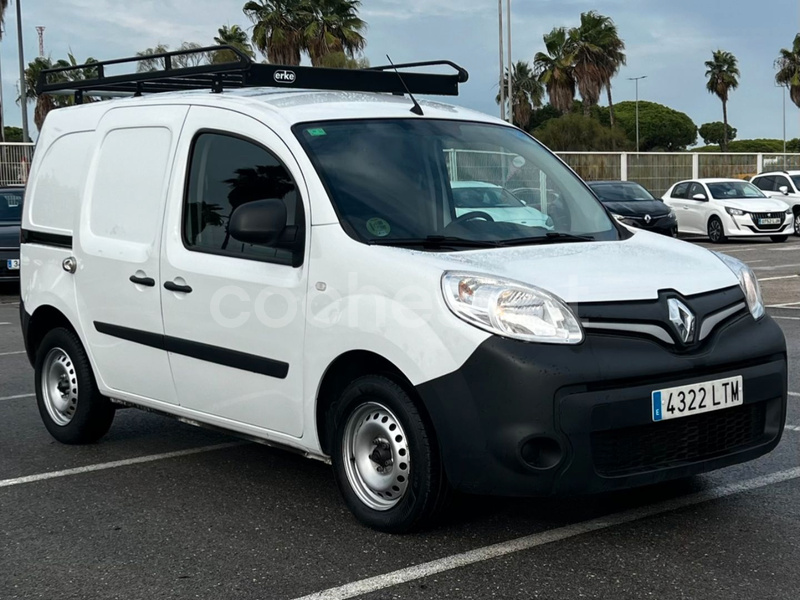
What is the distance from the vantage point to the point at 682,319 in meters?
4.48

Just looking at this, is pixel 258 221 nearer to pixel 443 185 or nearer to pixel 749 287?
pixel 443 185

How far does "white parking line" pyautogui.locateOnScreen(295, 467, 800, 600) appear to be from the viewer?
413cm

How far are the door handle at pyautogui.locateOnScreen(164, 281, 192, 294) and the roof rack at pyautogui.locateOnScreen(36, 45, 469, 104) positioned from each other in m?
1.03

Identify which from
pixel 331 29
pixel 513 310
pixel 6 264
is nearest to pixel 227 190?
pixel 513 310

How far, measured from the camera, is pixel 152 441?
22.1 ft

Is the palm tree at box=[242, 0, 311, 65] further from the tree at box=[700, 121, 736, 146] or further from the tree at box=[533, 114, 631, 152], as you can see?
the tree at box=[700, 121, 736, 146]

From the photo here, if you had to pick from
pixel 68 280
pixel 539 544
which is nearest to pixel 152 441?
pixel 68 280

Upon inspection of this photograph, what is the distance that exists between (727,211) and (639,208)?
224cm

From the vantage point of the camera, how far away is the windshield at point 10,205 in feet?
59.2

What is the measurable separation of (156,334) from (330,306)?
128 centimetres

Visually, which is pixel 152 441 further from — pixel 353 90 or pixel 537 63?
pixel 537 63

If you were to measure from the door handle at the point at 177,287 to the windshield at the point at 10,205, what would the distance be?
13.2 meters

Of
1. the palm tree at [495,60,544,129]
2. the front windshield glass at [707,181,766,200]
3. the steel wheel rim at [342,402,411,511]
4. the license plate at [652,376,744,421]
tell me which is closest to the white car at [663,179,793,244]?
the front windshield glass at [707,181,766,200]

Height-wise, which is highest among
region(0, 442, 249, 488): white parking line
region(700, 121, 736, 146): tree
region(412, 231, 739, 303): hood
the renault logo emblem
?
region(700, 121, 736, 146): tree
